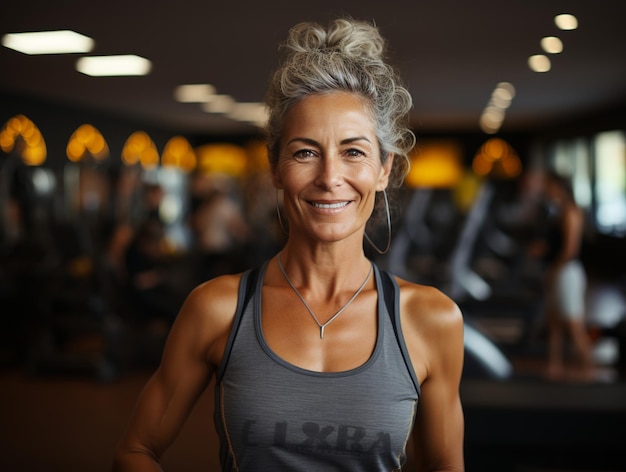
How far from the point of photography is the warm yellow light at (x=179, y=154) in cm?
1641

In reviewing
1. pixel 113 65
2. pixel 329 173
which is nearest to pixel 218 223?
pixel 113 65

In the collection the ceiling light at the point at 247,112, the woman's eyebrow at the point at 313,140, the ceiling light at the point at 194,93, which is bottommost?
the woman's eyebrow at the point at 313,140

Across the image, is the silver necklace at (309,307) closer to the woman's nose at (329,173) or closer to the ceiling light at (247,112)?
the woman's nose at (329,173)

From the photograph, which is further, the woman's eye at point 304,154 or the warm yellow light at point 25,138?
the warm yellow light at point 25,138

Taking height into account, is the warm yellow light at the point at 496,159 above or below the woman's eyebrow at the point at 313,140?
above

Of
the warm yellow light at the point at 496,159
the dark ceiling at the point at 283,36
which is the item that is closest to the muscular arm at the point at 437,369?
the dark ceiling at the point at 283,36

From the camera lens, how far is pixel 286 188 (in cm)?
125

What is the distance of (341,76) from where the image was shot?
124 cm

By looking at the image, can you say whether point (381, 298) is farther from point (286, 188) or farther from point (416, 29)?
point (416, 29)

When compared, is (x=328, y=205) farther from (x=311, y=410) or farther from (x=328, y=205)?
(x=311, y=410)

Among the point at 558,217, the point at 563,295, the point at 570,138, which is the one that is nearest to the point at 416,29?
the point at 558,217

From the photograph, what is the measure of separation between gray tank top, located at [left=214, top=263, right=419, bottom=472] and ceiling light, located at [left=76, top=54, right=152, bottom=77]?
637 centimetres

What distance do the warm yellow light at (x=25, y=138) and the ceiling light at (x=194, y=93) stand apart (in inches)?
84.4

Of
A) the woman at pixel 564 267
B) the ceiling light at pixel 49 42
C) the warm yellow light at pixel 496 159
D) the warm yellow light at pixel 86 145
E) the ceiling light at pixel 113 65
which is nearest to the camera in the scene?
the woman at pixel 564 267
